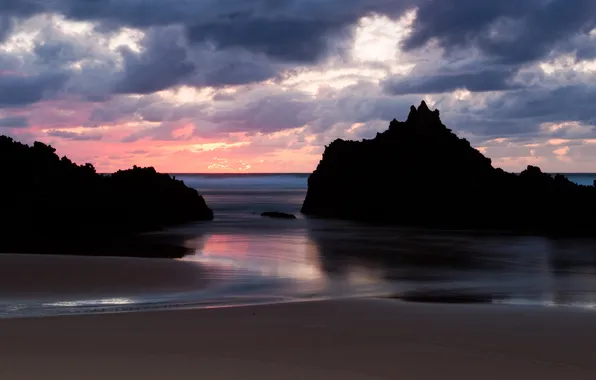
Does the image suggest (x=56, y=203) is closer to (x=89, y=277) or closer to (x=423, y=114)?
(x=89, y=277)

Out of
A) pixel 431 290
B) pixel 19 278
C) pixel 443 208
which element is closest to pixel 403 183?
pixel 443 208

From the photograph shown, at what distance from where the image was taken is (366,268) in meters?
18.4

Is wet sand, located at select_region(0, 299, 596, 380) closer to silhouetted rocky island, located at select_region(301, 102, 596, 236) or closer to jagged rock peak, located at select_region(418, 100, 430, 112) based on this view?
silhouetted rocky island, located at select_region(301, 102, 596, 236)

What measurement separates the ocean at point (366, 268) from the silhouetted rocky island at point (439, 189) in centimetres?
446

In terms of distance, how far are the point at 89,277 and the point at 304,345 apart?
8.23m

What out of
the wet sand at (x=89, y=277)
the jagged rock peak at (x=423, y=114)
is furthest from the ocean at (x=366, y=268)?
the jagged rock peak at (x=423, y=114)

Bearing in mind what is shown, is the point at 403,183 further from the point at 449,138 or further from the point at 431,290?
the point at 431,290

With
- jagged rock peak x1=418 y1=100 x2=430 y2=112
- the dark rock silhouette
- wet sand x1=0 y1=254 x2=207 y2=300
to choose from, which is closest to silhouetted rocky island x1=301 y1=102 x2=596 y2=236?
jagged rock peak x1=418 y1=100 x2=430 y2=112

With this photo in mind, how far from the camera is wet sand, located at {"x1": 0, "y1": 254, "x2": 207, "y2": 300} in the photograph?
12609 mm

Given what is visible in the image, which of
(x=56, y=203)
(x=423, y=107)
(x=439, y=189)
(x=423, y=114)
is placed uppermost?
(x=423, y=107)

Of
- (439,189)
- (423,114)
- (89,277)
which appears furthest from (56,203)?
(423,114)

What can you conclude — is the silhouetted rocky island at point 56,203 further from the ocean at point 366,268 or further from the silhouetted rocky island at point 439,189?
the silhouetted rocky island at point 439,189

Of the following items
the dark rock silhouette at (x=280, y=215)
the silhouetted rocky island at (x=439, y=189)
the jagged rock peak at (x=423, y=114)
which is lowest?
the dark rock silhouette at (x=280, y=215)

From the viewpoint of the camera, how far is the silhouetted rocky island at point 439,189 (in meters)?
32.6
